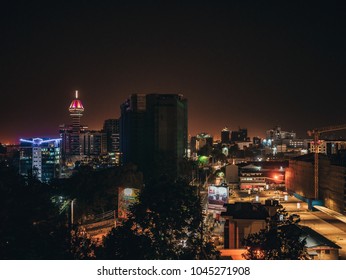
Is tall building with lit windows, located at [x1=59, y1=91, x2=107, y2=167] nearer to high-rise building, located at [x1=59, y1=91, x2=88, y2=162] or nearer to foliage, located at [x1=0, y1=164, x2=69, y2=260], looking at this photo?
high-rise building, located at [x1=59, y1=91, x2=88, y2=162]

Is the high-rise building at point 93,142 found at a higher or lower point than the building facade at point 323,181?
higher

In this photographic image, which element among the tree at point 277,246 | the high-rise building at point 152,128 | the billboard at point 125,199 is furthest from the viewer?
the high-rise building at point 152,128

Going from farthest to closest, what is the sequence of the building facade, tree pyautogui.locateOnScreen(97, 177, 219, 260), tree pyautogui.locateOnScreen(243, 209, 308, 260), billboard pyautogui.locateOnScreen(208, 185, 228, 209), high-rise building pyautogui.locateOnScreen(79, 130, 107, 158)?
high-rise building pyautogui.locateOnScreen(79, 130, 107, 158) < the building facade < billboard pyautogui.locateOnScreen(208, 185, 228, 209) < tree pyautogui.locateOnScreen(97, 177, 219, 260) < tree pyautogui.locateOnScreen(243, 209, 308, 260)

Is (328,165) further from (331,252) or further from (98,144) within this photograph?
(98,144)

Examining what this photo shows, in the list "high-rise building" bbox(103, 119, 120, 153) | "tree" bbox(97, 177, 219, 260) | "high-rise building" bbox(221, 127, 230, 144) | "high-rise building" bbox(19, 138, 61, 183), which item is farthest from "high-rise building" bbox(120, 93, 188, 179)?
"high-rise building" bbox(221, 127, 230, 144)

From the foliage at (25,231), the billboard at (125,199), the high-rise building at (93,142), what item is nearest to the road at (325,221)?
the billboard at (125,199)

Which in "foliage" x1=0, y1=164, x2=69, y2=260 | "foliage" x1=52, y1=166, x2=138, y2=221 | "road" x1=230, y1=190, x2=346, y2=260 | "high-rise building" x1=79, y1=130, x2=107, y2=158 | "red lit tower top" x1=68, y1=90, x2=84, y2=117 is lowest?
"road" x1=230, y1=190, x2=346, y2=260

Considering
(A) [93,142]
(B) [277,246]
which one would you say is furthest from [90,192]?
(A) [93,142]

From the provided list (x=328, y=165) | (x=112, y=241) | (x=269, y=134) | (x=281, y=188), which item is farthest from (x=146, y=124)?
(x=269, y=134)

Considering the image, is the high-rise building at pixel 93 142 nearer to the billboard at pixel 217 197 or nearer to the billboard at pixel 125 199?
the billboard at pixel 125 199

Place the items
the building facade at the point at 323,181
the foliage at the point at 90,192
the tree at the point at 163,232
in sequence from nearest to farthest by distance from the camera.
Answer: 1. the tree at the point at 163,232
2. the foliage at the point at 90,192
3. the building facade at the point at 323,181
